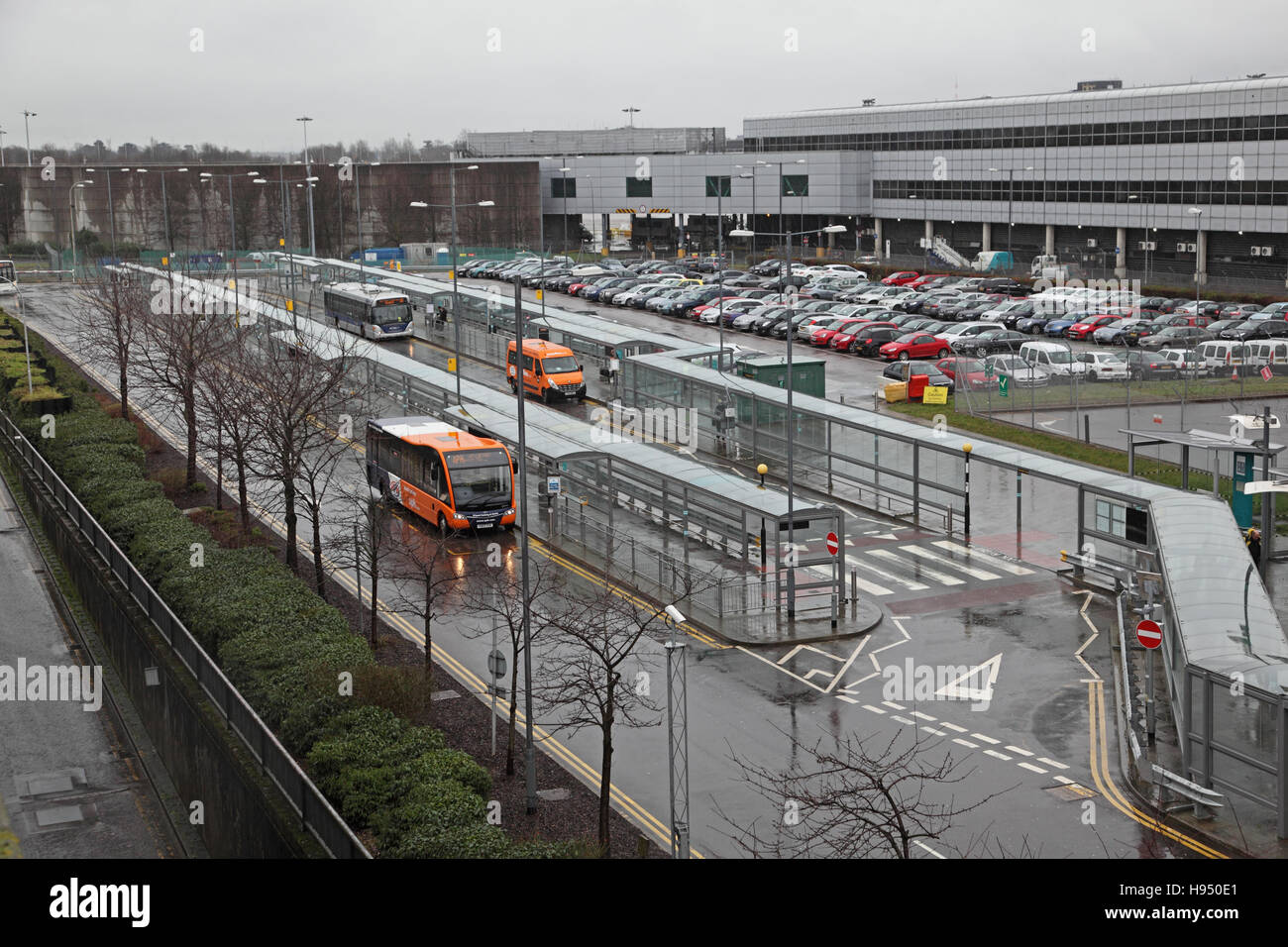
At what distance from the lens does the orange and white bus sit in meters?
31.9

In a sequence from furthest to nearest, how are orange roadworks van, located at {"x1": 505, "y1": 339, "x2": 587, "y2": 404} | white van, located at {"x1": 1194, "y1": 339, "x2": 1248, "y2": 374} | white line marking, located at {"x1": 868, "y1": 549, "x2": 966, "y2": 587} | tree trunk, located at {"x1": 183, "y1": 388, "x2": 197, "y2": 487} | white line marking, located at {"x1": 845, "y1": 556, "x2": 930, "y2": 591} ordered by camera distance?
white van, located at {"x1": 1194, "y1": 339, "x2": 1248, "y2": 374} → orange roadworks van, located at {"x1": 505, "y1": 339, "x2": 587, "y2": 404} → tree trunk, located at {"x1": 183, "y1": 388, "x2": 197, "y2": 487} → white line marking, located at {"x1": 868, "y1": 549, "x2": 966, "y2": 587} → white line marking, located at {"x1": 845, "y1": 556, "x2": 930, "y2": 591}

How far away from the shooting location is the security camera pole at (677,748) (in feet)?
51.0

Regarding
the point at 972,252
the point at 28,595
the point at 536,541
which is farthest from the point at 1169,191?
the point at 28,595

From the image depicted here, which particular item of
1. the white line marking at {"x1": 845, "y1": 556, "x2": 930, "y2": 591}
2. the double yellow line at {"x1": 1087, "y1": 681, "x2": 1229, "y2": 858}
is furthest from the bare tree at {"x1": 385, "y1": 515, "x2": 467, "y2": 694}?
the double yellow line at {"x1": 1087, "y1": 681, "x2": 1229, "y2": 858}

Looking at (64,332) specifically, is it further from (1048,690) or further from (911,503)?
(1048,690)

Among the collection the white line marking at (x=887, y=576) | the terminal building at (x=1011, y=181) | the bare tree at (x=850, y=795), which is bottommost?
the bare tree at (x=850, y=795)

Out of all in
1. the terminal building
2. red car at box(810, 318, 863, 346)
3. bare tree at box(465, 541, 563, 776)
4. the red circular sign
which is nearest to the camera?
the red circular sign

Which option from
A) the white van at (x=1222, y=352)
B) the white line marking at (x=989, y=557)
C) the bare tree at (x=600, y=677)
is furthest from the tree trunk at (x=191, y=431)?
the white van at (x=1222, y=352)

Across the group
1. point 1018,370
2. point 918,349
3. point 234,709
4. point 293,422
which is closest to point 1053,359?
point 1018,370

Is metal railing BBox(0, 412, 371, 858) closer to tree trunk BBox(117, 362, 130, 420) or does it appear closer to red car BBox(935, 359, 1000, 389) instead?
tree trunk BBox(117, 362, 130, 420)

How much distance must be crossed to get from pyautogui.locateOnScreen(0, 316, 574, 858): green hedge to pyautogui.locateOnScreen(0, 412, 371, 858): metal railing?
454 millimetres

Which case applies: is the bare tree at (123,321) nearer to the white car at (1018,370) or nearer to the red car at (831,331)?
the red car at (831,331)

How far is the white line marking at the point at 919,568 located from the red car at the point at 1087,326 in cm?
3370
